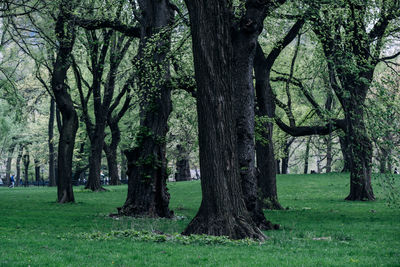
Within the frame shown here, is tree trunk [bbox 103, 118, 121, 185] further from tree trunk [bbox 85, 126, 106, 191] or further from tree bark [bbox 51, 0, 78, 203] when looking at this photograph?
tree bark [bbox 51, 0, 78, 203]

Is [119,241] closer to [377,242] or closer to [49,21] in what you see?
[377,242]

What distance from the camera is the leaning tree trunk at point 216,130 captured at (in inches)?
438

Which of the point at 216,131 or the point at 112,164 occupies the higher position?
the point at 216,131

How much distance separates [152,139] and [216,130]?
25.3 feet

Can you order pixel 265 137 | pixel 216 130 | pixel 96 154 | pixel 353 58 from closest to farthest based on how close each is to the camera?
1. pixel 216 130
2. pixel 353 58
3. pixel 265 137
4. pixel 96 154

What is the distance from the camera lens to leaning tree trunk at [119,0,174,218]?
18.2 metres

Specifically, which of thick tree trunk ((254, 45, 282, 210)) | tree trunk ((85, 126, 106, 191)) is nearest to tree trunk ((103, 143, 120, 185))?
tree trunk ((85, 126, 106, 191))

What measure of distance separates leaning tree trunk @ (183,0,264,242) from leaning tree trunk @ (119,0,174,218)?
6.71 meters

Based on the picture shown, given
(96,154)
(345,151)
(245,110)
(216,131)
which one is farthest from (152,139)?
(96,154)

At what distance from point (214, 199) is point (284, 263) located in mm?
3289

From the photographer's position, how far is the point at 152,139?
18562mm

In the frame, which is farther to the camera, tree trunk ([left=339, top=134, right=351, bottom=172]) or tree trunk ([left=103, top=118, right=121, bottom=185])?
tree trunk ([left=103, top=118, right=121, bottom=185])

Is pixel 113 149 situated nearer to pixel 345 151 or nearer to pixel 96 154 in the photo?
pixel 96 154

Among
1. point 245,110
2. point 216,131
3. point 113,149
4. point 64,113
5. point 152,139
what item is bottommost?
point 216,131
